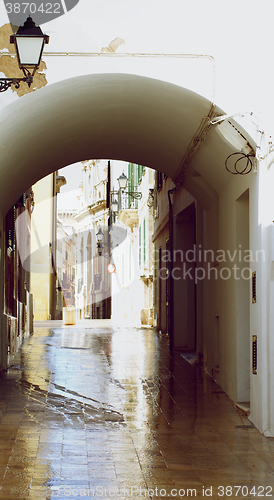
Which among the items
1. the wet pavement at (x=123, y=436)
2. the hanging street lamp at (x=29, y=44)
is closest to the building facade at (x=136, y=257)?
the wet pavement at (x=123, y=436)

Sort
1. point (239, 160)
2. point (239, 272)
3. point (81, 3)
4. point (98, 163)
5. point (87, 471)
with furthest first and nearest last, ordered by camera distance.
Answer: point (98, 163) → point (239, 272) → point (239, 160) → point (81, 3) → point (87, 471)

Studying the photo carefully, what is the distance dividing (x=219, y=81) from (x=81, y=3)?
5.60ft

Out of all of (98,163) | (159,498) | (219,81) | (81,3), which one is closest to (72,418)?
(159,498)

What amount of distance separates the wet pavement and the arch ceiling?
3029 millimetres

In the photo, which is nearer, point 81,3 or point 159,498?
point 159,498

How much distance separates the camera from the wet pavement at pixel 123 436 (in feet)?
15.0

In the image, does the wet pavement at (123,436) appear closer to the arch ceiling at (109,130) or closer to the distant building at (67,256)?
the arch ceiling at (109,130)

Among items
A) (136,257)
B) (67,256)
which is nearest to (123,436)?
(136,257)

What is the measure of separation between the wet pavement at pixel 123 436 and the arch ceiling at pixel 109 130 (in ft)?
9.94

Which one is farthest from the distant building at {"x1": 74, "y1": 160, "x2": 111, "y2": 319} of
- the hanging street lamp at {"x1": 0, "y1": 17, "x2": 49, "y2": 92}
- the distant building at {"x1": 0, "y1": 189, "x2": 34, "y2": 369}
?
the hanging street lamp at {"x1": 0, "y1": 17, "x2": 49, "y2": 92}

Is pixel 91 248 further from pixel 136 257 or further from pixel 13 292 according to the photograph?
pixel 13 292

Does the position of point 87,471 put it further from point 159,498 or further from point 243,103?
point 243,103

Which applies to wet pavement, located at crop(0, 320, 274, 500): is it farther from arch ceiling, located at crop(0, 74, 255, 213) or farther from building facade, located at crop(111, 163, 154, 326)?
building facade, located at crop(111, 163, 154, 326)

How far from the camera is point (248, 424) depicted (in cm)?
663
